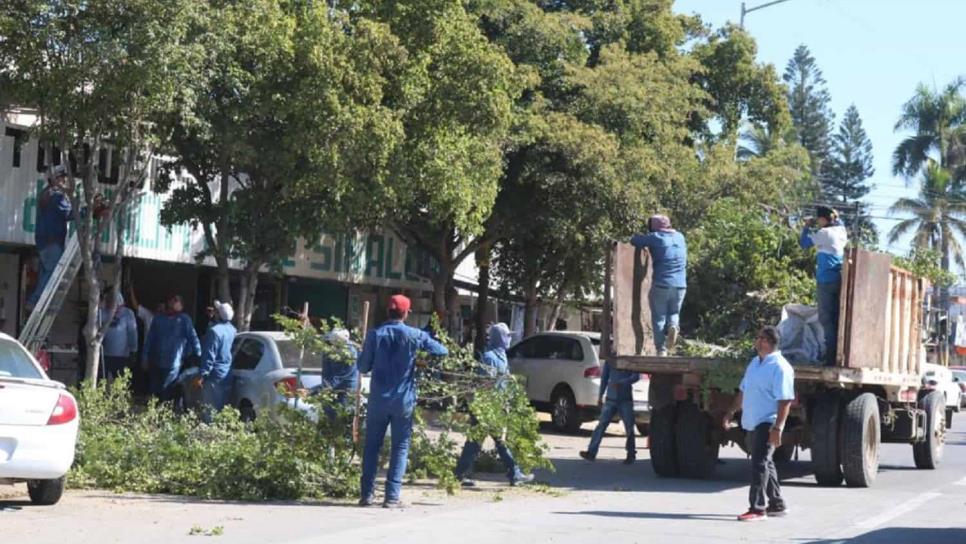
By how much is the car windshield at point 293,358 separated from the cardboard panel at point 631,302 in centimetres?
419

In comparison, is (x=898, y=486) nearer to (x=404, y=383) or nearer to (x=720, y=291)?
(x=720, y=291)

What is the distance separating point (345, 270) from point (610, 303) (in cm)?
1186

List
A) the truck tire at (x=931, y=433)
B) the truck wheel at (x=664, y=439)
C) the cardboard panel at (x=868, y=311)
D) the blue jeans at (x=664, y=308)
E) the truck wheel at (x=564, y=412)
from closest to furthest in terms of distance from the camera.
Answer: the cardboard panel at (x=868, y=311), the truck wheel at (x=664, y=439), the blue jeans at (x=664, y=308), the truck tire at (x=931, y=433), the truck wheel at (x=564, y=412)

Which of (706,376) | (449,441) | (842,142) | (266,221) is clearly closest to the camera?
(449,441)

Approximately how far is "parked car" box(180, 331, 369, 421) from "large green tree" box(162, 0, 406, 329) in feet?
7.49

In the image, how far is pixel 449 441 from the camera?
1336 cm

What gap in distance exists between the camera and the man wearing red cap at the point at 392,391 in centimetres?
1190

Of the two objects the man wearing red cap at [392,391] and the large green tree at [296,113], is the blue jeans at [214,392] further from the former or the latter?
the man wearing red cap at [392,391]

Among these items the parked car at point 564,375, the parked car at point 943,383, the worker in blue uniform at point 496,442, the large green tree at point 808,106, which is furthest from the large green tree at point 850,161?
the worker in blue uniform at point 496,442

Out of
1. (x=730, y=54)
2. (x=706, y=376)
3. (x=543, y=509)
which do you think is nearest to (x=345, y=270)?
(x=730, y=54)

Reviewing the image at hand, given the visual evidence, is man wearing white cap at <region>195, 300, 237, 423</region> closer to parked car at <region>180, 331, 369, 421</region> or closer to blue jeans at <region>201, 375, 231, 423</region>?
blue jeans at <region>201, 375, 231, 423</region>

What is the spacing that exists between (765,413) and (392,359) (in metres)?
3.17

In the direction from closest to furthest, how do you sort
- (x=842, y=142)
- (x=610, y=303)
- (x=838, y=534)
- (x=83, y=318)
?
(x=838, y=534)
(x=610, y=303)
(x=83, y=318)
(x=842, y=142)

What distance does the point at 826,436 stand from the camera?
1475 cm
